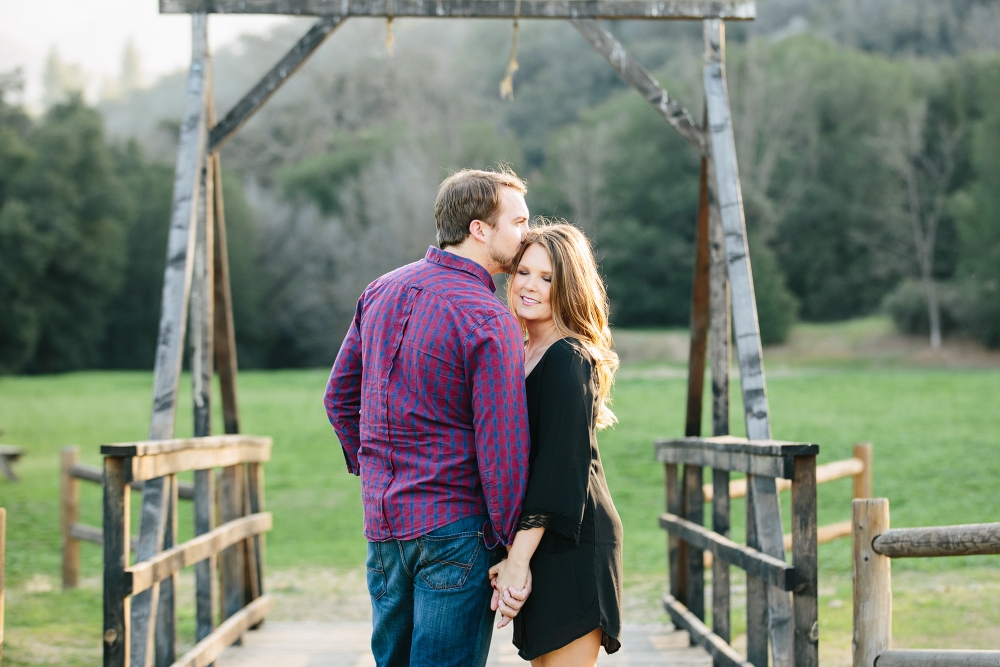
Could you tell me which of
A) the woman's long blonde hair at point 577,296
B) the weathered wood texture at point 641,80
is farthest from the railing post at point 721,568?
the woman's long blonde hair at point 577,296

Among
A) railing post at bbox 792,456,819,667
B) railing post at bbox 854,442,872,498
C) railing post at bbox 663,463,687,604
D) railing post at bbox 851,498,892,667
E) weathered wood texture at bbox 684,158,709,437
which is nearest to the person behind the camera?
railing post at bbox 851,498,892,667

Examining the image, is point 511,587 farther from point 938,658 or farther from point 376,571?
point 938,658

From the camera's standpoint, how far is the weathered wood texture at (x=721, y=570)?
13.3ft

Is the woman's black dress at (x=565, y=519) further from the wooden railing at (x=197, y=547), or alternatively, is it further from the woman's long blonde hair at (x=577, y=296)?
Result: the wooden railing at (x=197, y=547)

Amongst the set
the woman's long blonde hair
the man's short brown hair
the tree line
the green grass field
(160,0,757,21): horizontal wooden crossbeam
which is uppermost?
the tree line

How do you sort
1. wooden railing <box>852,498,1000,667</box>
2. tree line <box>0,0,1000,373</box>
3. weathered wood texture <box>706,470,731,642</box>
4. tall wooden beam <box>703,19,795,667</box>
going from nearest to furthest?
wooden railing <box>852,498,1000,667</box>
tall wooden beam <box>703,19,795,667</box>
weathered wood texture <box>706,470,731,642</box>
tree line <box>0,0,1000,373</box>

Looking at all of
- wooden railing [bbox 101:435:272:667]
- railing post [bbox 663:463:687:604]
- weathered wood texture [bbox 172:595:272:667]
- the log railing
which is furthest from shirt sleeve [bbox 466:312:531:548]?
the log railing

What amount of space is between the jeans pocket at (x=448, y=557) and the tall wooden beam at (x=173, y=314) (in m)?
1.53

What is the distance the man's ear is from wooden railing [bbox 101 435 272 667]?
4.85 ft

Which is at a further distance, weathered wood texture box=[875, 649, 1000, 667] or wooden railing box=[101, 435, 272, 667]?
wooden railing box=[101, 435, 272, 667]

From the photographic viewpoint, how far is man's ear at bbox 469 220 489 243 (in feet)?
7.77

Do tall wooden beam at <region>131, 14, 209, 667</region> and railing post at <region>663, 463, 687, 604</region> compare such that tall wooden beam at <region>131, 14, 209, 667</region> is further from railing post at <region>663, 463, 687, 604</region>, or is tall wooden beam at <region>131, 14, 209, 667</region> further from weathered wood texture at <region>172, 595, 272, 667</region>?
railing post at <region>663, 463, 687, 604</region>

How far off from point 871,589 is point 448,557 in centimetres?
138

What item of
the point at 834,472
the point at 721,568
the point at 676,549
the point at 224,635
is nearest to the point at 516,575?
the point at 721,568
